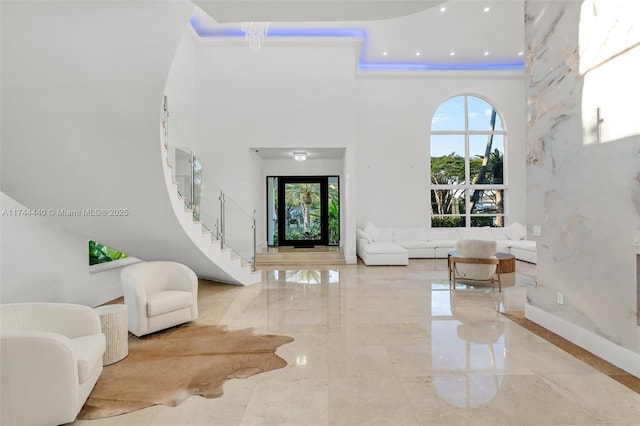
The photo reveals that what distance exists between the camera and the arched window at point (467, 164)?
10.5 metres

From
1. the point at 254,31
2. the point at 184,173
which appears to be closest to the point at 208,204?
the point at 184,173

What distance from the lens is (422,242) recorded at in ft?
30.7

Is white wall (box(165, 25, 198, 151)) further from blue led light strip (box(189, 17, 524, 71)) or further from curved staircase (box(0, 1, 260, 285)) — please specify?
curved staircase (box(0, 1, 260, 285))

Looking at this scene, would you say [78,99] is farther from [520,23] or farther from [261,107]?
[520,23]

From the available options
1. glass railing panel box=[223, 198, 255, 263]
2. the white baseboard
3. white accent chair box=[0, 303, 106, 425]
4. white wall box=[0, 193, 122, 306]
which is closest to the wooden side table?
white accent chair box=[0, 303, 106, 425]

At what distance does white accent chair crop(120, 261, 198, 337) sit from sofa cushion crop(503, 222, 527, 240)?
9357 millimetres

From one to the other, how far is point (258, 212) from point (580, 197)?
7733 millimetres

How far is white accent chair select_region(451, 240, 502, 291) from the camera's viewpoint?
5777 mm

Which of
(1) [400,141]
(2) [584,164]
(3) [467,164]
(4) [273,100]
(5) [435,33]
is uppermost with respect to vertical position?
(5) [435,33]

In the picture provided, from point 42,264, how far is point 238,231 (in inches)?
117

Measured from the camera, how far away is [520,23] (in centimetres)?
781

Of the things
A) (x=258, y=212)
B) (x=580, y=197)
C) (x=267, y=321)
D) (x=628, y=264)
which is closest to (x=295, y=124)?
(x=258, y=212)

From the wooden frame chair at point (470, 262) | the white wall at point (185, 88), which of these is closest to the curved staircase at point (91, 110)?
the white wall at point (185, 88)

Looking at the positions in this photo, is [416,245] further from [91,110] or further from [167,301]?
[91,110]
